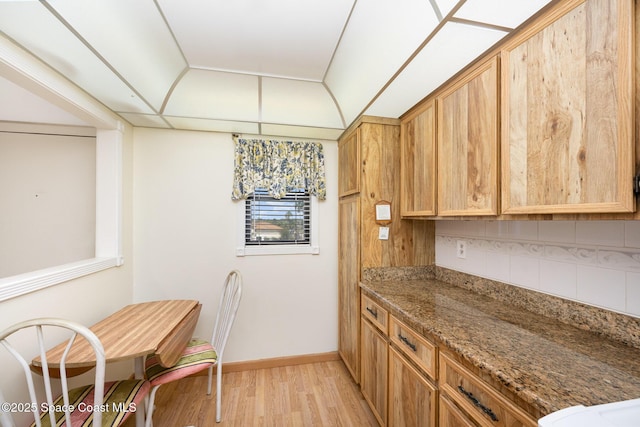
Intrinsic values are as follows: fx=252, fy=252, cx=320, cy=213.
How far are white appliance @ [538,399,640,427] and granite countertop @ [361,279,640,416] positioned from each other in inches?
3.8

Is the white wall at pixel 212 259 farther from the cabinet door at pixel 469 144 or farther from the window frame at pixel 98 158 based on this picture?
the cabinet door at pixel 469 144

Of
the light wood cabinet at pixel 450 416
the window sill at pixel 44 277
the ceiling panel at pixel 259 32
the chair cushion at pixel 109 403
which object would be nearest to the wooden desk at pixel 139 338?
the chair cushion at pixel 109 403

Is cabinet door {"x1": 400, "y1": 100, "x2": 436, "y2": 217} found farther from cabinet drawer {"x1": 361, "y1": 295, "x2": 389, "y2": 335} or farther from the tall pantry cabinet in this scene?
cabinet drawer {"x1": 361, "y1": 295, "x2": 389, "y2": 335}

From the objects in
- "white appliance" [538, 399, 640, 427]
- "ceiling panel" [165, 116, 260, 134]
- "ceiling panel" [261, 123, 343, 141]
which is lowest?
"white appliance" [538, 399, 640, 427]

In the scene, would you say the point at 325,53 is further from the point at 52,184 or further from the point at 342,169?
the point at 52,184

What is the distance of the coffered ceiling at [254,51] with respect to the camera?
116 cm

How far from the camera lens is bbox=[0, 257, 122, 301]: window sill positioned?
1.22m

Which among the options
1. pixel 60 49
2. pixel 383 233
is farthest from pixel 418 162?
pixel 60 49

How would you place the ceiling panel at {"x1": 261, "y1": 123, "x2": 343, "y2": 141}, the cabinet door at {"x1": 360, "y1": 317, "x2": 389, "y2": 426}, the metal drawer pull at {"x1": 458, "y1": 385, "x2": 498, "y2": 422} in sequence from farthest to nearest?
the ceiling panel at {"x1": 261, "y1": 123, "x2": 343, "y2": 141}
the cabinet door at {"x1": 360, "y1": 317, "x2": 389, "y2": 426}
the metal drawer pull at {"x1": 458, "y1": 385, "x2": 498, "y2": 422}

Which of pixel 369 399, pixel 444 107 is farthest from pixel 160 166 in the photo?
pixel 369 399

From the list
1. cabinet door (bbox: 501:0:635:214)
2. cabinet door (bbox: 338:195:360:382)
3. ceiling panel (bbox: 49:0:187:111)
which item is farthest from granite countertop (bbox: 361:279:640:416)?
ceiling panel (bbox: 49:0:187:111)

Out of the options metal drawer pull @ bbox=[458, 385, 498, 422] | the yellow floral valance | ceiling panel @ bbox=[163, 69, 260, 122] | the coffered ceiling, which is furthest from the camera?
the yellow floral valance

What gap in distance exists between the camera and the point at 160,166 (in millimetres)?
2396

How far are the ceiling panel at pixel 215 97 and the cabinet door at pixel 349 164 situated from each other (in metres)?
0.86
